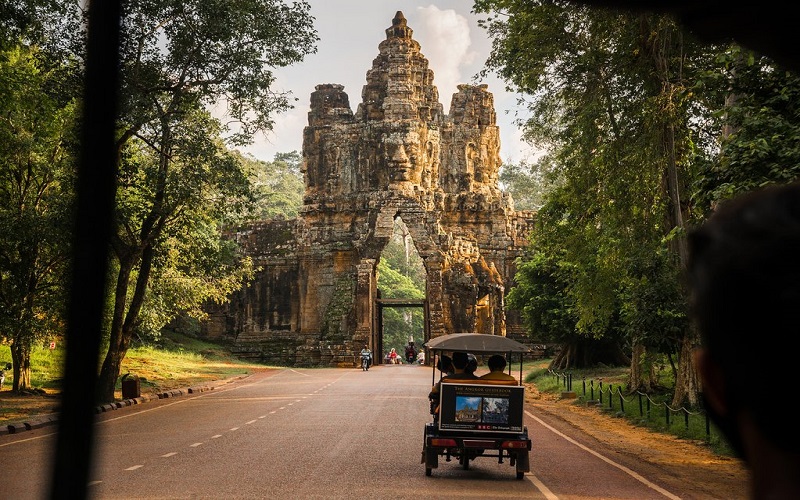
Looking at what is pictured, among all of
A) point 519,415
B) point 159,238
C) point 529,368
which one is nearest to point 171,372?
point 159,238

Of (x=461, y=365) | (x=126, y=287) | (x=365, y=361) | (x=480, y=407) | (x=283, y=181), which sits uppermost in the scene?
(x=283, y=181)

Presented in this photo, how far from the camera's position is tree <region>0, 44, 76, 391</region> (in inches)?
841

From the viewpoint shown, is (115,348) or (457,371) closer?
(457,371)

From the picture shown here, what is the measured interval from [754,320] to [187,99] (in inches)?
914

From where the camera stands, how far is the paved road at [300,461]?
10.3m

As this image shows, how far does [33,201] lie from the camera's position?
25.3m

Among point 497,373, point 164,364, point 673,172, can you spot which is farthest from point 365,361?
point 497,373

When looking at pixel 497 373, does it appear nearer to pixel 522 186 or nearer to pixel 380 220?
pixel 380 220

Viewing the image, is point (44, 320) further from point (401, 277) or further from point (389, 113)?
point (401, 277)

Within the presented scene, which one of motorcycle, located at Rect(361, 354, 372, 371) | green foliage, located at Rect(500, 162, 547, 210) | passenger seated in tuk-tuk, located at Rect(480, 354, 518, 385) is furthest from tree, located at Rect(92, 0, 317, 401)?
green foliage, located at Rect(500, 162, 547, 210)

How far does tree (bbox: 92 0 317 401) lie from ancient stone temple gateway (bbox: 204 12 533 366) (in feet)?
76.8

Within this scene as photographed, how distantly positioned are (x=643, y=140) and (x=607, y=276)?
5.62 meters

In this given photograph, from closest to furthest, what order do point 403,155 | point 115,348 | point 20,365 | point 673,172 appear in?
point 673,172, point 20,365, point 115,348, point 403,155

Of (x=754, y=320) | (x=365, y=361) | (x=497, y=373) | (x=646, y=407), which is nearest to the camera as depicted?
(x=754, y=320)
